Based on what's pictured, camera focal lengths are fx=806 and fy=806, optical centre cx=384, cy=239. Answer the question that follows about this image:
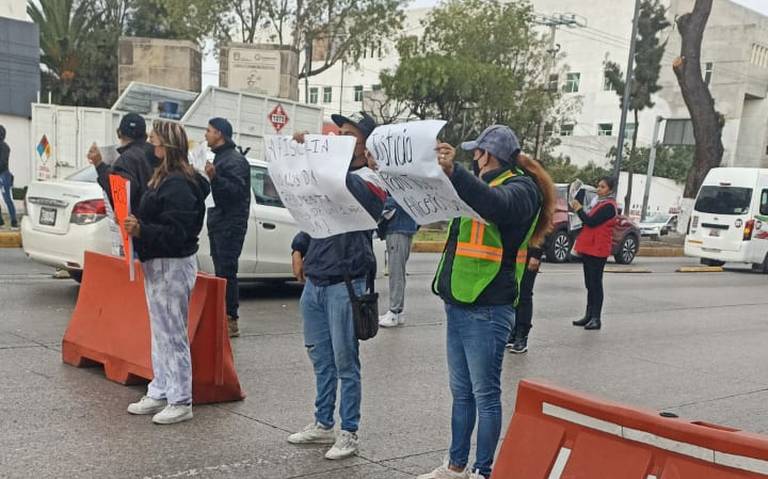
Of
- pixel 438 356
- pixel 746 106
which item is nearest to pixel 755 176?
pixel 438 356

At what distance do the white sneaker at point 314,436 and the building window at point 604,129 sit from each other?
2242 inches

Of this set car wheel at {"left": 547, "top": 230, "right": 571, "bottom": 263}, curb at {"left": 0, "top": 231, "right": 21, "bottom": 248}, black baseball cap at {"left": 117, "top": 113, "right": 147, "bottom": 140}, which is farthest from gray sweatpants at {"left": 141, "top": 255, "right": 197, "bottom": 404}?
car wheel at {"left": 547, "top": 230, "right": 571, "bottom": 263}

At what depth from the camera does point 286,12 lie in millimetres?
35062

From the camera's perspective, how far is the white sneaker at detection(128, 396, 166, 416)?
520 cm

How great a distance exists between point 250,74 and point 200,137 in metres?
7.63

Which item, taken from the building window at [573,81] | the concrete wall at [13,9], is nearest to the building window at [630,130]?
the building window at [573,81]

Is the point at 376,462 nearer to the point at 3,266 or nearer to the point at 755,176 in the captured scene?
the point at 3,266

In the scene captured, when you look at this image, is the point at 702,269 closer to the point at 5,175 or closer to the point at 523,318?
the point at 523,318

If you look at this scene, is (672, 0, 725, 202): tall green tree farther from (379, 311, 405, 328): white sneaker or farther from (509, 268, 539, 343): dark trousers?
(509, 268, 539, 343): dark trousers

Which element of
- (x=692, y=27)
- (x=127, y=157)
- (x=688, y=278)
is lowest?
(x=688, y=278)

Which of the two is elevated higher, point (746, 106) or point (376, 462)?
point (746, 106)

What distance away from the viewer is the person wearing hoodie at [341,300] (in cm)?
457

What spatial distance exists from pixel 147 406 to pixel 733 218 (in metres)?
18.1

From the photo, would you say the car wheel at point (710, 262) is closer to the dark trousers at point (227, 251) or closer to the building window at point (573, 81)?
the dark trousers at point (227, 251)
